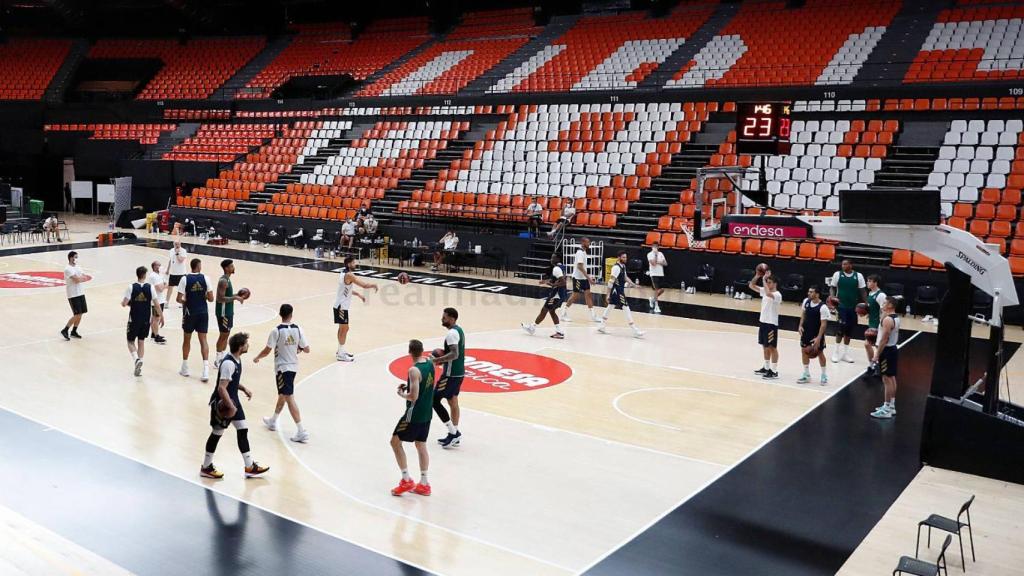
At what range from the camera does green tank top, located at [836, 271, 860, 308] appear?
15.3 meters

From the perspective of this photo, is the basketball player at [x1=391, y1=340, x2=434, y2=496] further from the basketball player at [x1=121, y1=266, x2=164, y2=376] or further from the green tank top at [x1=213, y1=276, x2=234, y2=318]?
the basketball player at [x1=121, y1=266, x2=164, y2=376]

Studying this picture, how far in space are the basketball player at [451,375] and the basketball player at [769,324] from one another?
5.73 m

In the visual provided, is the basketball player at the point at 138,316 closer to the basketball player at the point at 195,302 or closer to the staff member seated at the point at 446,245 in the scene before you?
the basketball player at the point at 195,302

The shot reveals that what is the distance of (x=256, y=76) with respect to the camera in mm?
43312

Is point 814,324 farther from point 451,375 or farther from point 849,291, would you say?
point 451,375

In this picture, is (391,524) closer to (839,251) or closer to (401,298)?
(401,298)

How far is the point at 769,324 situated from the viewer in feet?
45.7

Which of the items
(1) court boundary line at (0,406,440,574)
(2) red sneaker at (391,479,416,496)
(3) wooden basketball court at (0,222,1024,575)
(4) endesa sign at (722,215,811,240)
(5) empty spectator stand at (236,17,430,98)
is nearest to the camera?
(1) court boundary line at (0,406,440,574)

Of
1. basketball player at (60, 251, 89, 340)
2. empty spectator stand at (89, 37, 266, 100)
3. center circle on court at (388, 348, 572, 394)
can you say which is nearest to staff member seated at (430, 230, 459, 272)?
center circle on court at (388, 348, 572, 394)

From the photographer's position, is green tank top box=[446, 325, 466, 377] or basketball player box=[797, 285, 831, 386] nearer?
green tank top box=[446, 325, 466, 377]

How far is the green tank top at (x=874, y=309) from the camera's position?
544 inches

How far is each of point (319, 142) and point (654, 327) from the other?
22.2 meters

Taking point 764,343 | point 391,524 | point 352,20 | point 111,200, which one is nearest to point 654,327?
point 764,343

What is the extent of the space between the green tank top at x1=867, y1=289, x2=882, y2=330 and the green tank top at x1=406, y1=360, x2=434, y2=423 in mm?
8257
